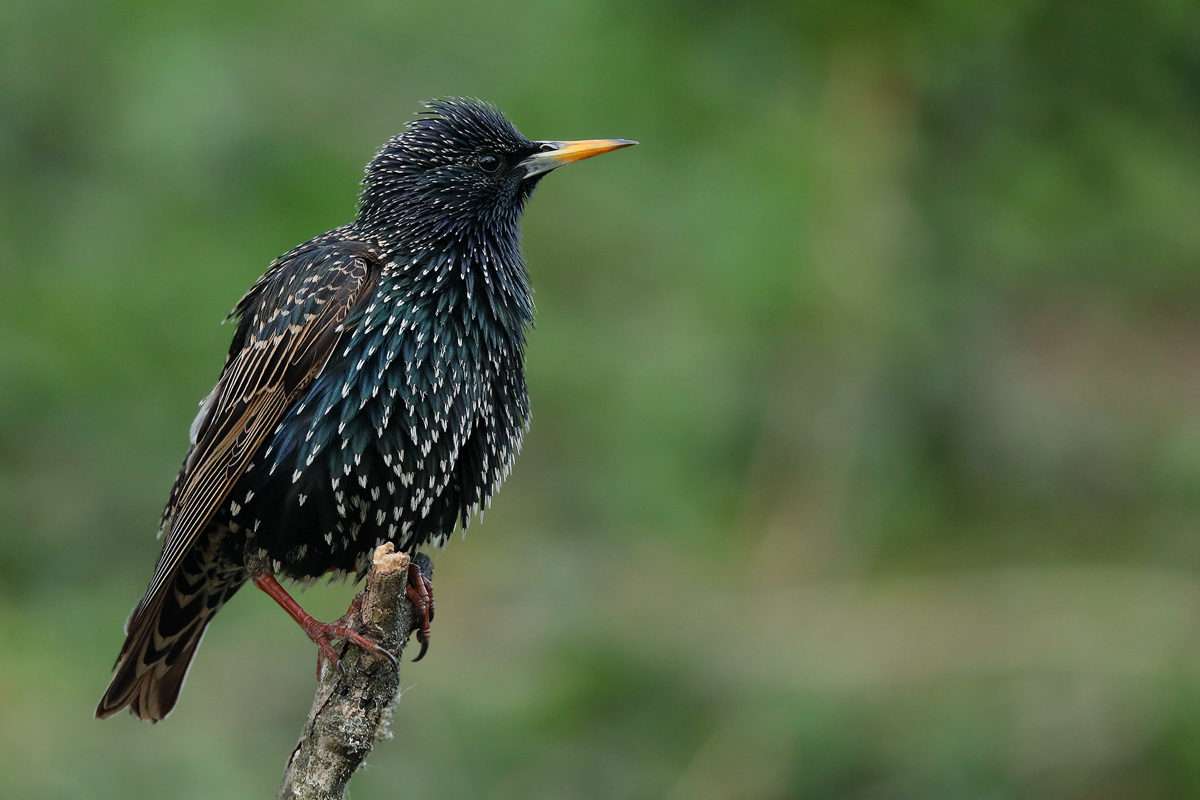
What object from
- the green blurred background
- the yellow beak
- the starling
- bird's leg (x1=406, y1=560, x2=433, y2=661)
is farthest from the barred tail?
the yellow beak

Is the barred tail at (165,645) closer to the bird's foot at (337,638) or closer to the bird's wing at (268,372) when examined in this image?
the bird's wing at (268,372)

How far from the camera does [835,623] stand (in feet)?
21.0

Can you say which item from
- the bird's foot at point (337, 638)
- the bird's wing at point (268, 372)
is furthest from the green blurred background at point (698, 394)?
the bird's foot at point (337, 638)

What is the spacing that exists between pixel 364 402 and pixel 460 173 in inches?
31.9

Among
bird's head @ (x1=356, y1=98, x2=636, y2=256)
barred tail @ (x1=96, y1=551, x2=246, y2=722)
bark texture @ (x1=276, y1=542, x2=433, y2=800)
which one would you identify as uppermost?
bird's head @ (x1=356, y1=98, x2=636, y2=256)

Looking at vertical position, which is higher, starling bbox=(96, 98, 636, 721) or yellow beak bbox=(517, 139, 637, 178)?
yellow beak bbox=(517, 139, 637, 178)

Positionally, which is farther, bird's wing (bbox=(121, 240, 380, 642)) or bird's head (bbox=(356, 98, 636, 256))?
bird's head (bbox=(356, 98, 636, 256))

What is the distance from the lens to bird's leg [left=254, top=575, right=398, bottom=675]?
2.93 meters

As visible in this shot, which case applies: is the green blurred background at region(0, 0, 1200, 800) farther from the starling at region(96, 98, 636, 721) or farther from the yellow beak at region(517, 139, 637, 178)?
the yellow beak at region(517, 139, 637, 178)

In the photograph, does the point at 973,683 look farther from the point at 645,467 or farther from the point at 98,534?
the point at 98,534

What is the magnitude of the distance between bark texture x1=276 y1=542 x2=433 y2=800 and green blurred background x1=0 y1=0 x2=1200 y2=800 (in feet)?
7.02

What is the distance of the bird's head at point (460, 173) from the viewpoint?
371 centimetres

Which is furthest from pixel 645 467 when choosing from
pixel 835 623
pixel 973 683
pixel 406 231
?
pixel 406 231

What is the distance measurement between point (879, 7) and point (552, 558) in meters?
3.08
